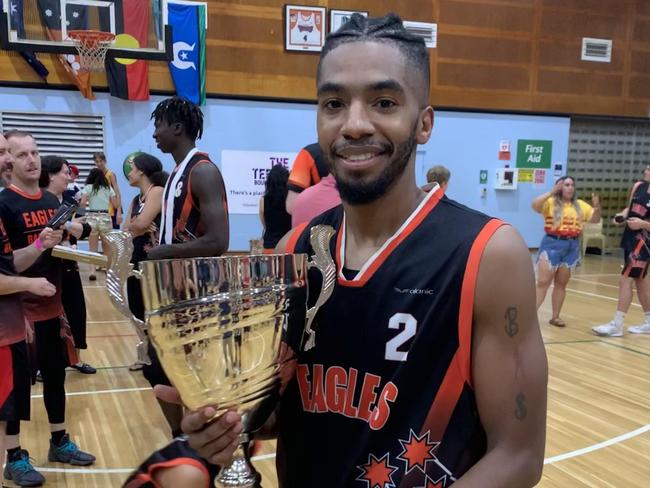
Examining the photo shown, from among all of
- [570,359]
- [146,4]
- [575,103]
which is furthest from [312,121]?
[570,359]

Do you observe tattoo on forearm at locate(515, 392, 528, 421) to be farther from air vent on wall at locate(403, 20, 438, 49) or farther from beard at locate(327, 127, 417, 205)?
air vent on wall at locate(403, 20, 438, 49)

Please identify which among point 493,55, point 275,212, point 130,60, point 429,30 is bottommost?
point 275,212

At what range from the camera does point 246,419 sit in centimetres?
105

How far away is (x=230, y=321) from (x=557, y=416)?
3.49 metres

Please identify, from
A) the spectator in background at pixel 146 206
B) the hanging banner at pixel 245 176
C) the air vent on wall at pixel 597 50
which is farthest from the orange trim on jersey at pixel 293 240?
the air vent on wall at pixel 597 50

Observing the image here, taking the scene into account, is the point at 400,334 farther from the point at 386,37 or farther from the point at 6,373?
the point at 6,373

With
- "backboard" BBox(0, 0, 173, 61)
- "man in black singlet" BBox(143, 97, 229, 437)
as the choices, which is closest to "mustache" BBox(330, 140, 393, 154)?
"man in black singlet" BBox(143, 97, 229, 437)

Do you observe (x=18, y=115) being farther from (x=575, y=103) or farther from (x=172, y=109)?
(x=575, y=103)

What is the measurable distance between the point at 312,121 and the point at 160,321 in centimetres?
1003

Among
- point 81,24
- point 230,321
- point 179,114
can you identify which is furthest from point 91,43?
point 230,321

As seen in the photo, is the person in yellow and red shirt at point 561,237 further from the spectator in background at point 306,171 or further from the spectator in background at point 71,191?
the spectator in background at point 71,191

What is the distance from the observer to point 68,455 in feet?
10.3

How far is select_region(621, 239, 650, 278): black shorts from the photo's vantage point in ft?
18.8

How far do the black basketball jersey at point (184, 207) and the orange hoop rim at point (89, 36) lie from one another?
6351 millimetres
